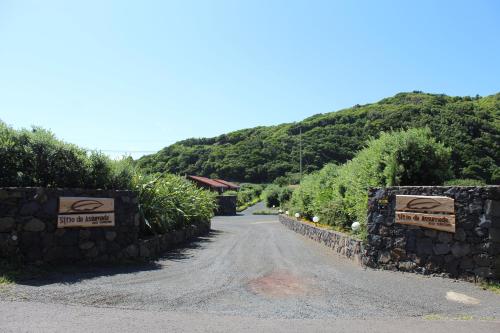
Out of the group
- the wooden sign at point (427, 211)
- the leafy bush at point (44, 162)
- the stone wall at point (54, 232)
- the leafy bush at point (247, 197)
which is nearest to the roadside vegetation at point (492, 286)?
the wooden sign at point (427, 211)

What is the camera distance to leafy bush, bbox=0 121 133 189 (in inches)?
376

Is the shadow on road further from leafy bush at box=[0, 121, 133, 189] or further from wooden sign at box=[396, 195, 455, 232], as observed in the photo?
wooden sign at box=[396, 195, 455, 232]

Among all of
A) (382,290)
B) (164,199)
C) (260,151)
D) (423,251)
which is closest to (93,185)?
(164,199)

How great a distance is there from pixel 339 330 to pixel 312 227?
12030 mm

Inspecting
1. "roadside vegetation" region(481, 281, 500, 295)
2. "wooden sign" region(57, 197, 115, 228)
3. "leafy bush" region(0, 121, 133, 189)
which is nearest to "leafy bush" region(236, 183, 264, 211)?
"leafy bush" region(0, 121, 133, 189)

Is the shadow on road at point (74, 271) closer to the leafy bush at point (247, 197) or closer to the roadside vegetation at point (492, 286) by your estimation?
the roadside vegetation at point (492, 286)

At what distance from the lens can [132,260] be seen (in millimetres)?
9953

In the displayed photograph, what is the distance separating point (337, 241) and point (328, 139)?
7350cm

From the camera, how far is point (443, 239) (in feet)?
29.0

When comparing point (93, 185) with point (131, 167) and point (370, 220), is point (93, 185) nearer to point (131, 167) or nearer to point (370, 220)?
point (131, 167)

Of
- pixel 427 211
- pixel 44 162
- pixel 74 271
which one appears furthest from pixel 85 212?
pixel 427 211

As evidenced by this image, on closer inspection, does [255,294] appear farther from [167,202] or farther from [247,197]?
[247,197]

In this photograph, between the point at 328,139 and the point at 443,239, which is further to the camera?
the point at 328,139

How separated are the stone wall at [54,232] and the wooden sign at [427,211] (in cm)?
615
